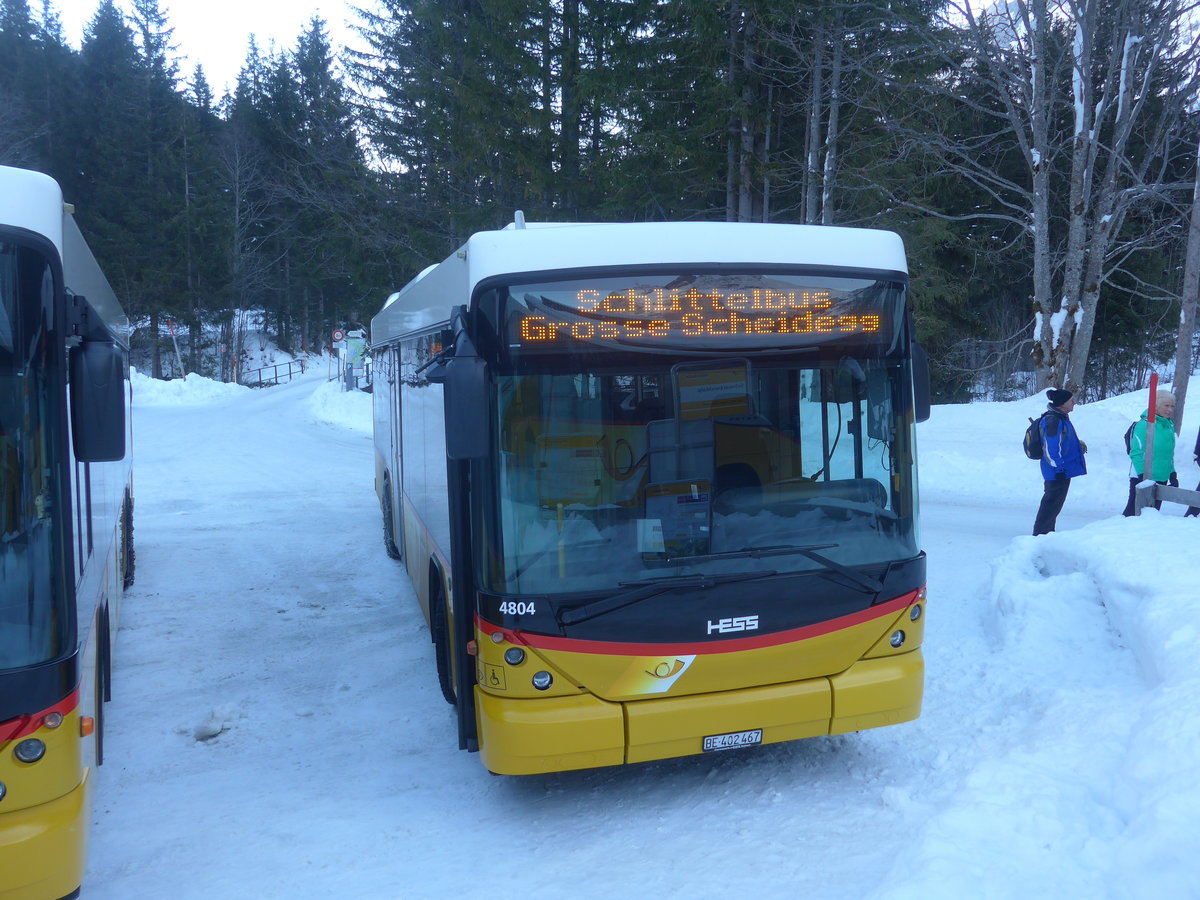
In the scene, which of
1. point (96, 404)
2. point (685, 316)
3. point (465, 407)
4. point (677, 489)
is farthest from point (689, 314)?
point (96, 404)

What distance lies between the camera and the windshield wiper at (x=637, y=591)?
4.56m

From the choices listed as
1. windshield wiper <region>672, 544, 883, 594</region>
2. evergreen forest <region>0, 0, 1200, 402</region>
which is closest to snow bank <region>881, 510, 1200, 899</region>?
windshield wiper <region>672, 544, 883, 594</region>

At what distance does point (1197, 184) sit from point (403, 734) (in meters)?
15.4

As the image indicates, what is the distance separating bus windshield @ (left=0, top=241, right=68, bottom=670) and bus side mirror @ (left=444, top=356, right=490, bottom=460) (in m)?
1.53

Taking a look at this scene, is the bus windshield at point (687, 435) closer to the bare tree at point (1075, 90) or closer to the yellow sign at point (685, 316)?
the yellow sign at point (685, 316)

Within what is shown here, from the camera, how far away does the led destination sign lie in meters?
4.61

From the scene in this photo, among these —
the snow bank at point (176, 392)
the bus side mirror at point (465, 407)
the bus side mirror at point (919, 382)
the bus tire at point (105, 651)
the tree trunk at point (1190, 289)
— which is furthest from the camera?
the snow bank at point (176, 392)

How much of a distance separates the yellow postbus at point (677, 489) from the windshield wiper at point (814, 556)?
11 mm

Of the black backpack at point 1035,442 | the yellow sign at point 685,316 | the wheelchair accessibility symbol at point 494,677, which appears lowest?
the wheelchair accessibility symbol at point 494,677

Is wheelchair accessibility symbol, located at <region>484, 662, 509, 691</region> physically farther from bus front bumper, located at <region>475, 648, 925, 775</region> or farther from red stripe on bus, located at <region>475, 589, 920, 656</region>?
red stripe on bus, located at <region>475, 589, 920, 656</region>

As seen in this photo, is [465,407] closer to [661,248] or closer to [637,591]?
[637,591]

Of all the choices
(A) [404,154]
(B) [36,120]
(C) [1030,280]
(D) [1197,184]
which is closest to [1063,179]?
(C) [1030,280]

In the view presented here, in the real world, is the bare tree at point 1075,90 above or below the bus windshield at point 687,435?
above

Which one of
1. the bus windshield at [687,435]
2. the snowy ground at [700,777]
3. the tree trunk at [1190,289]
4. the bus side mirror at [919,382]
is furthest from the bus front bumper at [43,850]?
the tree trunk at [1190,289]
